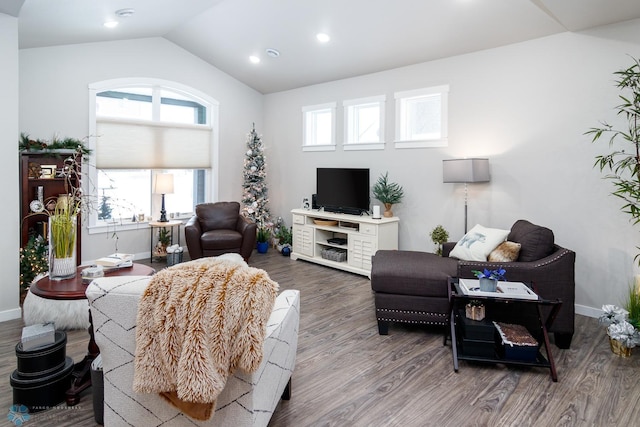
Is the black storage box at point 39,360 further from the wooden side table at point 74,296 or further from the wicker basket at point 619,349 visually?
the wicker basket at point 619,349

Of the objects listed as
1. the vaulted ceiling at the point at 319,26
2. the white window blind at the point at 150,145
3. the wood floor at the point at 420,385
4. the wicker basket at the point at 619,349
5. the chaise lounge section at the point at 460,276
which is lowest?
the wood floor at the point at 420,385

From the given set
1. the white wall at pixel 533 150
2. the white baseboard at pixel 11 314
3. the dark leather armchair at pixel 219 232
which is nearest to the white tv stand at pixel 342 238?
the white wall at pixel 533 150

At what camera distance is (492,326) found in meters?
3.09

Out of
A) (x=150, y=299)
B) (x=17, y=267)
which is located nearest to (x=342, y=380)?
(x=150, y=299)

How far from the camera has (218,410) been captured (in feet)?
6.44

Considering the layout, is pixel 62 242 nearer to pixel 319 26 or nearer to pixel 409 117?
pixel 319 26

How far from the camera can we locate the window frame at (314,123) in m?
6.62

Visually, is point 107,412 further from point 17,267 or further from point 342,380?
point 17,267

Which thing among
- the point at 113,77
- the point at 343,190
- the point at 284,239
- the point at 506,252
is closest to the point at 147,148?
the point at 113,77

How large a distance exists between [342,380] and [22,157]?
4312mm

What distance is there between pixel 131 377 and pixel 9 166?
9.35 ft

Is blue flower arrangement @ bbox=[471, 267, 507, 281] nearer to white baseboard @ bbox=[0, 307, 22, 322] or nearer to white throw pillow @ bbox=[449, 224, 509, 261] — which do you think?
white throw pillow @ bbox=[449, 224, 509, 261]

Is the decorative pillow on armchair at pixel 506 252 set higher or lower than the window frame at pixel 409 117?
lower

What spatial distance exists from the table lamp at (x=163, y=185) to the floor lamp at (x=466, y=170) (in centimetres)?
404
